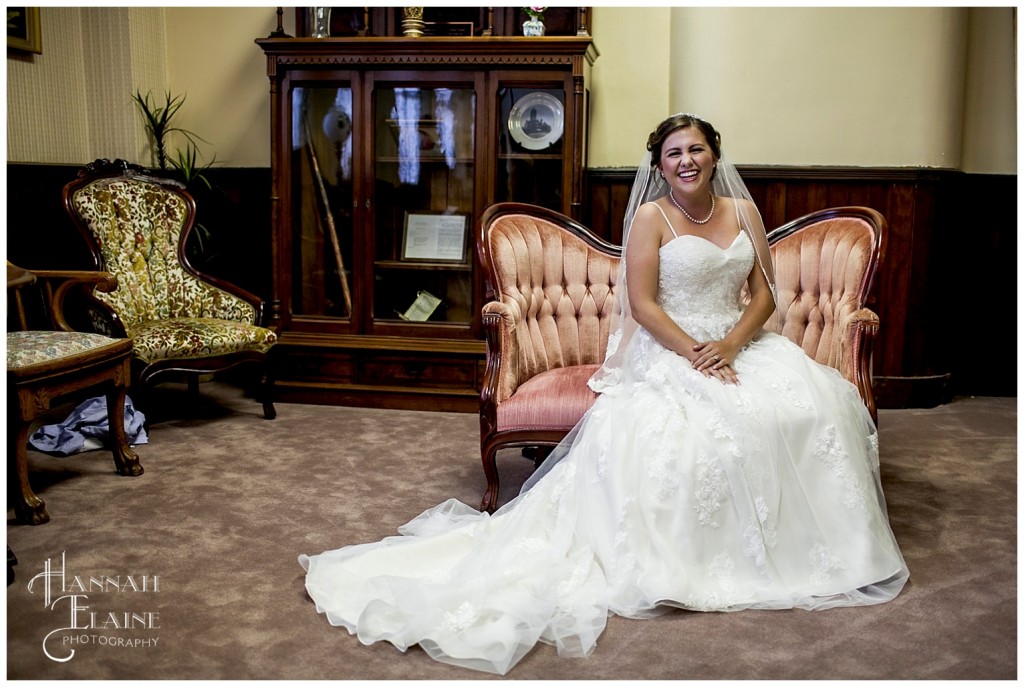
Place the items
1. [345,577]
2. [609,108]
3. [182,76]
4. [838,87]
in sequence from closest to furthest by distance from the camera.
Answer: [345,577], [838,87], [609,108], [182,76]

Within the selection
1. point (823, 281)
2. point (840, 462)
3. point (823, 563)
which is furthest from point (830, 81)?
point (823, 563)

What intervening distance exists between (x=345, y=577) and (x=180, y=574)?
0.49 metres

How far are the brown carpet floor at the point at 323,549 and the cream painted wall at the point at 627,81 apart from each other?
177 centimetres

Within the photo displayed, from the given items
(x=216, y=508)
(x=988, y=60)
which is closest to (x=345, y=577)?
(x=216, y=508)

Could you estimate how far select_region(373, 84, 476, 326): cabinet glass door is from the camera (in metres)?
4.70

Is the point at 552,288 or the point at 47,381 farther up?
the point at 552,288

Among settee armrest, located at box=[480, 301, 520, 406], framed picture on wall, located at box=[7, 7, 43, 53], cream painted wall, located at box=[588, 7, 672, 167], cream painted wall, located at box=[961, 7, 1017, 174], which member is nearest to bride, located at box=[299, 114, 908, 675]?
settee armrest, located at box=[480, 301, 520, 406]

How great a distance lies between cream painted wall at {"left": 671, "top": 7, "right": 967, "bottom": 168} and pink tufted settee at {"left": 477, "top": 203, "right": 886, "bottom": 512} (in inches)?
51.9

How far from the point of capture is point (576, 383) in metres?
3.11

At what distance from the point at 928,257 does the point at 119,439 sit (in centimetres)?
383

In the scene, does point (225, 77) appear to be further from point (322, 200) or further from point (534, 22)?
point (534, 22)

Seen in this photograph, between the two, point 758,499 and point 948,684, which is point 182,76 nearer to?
point 758,499

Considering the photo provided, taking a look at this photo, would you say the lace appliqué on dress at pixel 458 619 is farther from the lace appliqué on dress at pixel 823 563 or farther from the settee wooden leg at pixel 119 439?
the settee wooden leg at pixel 119 439

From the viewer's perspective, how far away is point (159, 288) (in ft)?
14.8
